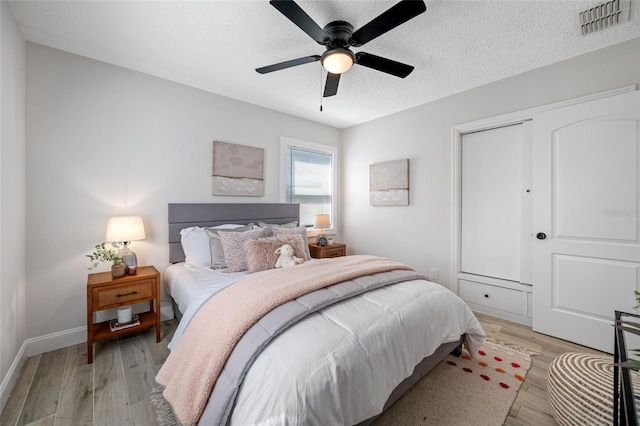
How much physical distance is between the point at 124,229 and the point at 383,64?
2582 mm

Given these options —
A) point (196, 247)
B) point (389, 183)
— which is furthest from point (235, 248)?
point (389, 183)

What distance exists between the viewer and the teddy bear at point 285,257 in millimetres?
2458

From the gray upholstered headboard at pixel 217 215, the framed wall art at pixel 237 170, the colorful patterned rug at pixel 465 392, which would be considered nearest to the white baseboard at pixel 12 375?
the gray upholstered headboard at pixel 217 215

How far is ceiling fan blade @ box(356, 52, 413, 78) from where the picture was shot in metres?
1.93

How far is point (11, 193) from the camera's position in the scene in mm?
1812

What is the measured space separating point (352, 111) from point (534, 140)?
7.11ft

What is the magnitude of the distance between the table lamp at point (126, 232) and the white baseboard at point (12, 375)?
2.82ft

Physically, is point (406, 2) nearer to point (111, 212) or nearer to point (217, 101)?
point (217, 101)

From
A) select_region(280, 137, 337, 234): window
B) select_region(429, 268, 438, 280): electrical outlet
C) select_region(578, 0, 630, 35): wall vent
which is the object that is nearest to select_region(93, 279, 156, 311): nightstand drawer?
select_region(280, 137, 337, 234): window

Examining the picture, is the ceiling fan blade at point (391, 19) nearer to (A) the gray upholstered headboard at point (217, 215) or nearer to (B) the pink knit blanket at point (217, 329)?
(B) the pink knit blanket at point (217, 329)

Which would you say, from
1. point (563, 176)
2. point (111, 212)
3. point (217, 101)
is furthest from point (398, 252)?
point (111, 212)

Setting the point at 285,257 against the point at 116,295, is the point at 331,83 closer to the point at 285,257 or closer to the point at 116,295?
the point at 285,257

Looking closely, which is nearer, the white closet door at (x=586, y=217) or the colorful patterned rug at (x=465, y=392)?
the colorful patterned rug at (x=465, y=392)

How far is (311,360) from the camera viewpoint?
1137mm
